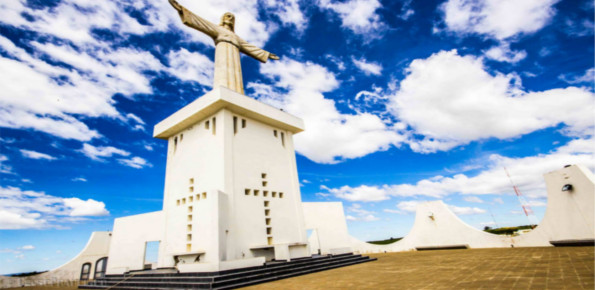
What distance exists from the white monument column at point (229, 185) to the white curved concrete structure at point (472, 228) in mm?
3155

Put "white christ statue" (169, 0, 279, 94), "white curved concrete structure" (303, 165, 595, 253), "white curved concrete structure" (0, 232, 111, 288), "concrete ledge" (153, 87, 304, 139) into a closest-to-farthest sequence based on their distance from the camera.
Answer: "white curved concrete structure" (303, 165, 595, 253) < "concrete ledge" (153, 87, 304, 139) < "white christ statue" (169, 0, 279, 94) < "white curved concrete structure" (0, 232, 111, 288)

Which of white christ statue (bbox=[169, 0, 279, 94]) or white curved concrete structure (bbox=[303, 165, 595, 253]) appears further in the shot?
white christ statue (bbox=[169, 0, 279, 94])

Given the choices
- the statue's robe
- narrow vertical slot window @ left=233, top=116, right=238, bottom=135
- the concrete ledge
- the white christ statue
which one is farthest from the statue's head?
narrow vertical slot window @ left=233, top=116, right=238, bottom=135

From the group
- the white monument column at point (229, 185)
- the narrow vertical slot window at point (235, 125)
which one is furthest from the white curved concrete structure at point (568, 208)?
the narrow vertical slot window at point (235, 125)

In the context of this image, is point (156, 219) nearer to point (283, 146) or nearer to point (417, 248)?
point (283, 146)

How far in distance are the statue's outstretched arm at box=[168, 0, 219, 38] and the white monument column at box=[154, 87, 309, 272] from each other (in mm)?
4381

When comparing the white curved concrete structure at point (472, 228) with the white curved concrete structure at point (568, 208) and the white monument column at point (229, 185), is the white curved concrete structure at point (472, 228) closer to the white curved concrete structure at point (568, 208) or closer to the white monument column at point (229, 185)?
the white curved concrete structure at point (568, 208)

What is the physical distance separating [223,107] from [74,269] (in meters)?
14.4

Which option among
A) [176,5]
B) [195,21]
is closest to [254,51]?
[195,21]

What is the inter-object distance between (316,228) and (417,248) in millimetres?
6223

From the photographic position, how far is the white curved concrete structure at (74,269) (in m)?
14.9

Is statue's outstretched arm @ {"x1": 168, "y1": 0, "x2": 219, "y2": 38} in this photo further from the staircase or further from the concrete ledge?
the staircase

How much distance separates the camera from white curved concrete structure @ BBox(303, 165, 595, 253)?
1023 cm

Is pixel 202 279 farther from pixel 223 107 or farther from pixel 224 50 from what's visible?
pixel 224 50
